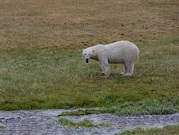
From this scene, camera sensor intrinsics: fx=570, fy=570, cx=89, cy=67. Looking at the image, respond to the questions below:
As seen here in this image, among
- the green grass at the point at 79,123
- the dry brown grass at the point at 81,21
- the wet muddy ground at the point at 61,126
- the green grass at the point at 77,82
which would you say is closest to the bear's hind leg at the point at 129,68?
the green grass at the point at 77,82

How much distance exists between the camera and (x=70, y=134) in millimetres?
11211

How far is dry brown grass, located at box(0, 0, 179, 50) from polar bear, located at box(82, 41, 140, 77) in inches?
284

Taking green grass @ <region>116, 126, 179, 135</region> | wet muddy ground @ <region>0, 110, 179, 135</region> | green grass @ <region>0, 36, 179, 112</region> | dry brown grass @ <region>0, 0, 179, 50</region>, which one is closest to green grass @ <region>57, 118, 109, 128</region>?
wet muddy ground @ <region>0, 110, 179, 135</region>

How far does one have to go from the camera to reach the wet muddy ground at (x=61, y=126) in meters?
11.4

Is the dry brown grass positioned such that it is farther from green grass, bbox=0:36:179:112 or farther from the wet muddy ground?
the wet muddy ground

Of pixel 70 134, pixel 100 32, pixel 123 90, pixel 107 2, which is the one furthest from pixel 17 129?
pixel 107 2

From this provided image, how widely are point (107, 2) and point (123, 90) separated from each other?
2770 cm

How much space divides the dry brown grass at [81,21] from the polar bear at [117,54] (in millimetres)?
7209

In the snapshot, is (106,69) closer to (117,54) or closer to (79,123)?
(117,54)

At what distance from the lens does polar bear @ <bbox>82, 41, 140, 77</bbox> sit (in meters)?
16.5

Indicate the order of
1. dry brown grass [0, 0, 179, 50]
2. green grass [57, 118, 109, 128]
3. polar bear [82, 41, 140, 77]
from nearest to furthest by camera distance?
green grass [57, 118, 109, 128]
polar bear [82, 41, 140, 77]
dry brown grass [0, 0, 179, 50]

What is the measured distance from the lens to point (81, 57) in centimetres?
2089

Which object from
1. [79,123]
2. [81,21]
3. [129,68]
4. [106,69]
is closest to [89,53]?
[106,69]

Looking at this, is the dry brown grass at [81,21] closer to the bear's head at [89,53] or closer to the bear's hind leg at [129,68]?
the bear's head at [89,53]
